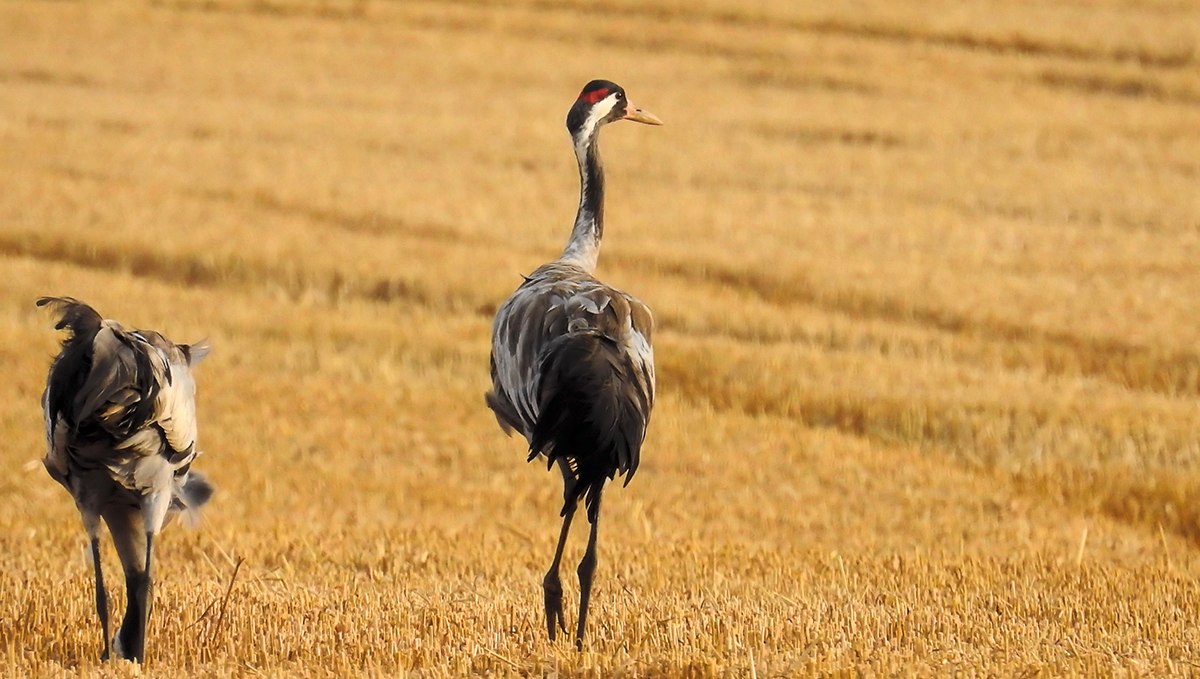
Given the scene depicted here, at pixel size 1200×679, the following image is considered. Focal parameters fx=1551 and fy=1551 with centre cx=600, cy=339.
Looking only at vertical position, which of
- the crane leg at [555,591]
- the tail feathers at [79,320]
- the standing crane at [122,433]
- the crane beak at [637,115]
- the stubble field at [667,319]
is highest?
the crane beak at [637,115]

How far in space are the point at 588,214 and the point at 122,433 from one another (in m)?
3.53

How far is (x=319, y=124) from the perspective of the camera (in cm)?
2817

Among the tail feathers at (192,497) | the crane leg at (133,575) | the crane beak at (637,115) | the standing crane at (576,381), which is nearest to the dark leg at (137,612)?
the crane leg at (133,575)

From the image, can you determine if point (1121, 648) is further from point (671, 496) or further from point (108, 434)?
point (671, 496)

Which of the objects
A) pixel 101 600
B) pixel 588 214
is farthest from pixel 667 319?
pixel 101 600

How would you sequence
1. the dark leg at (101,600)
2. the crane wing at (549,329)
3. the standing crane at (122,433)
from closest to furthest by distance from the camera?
1. the standing crane at (122,433)
2. the dark leg at (101,600)
3. the crane wing at (549,329)

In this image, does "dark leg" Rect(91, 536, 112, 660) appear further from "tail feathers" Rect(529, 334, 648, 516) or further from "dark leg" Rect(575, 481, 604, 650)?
"dark leg" Rect(575, 481, 604, 650)

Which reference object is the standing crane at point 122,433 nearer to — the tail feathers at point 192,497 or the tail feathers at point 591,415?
the tail feathers at point 192,497

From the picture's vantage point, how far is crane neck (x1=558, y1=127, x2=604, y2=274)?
9438 mm

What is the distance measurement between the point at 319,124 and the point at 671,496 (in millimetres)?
17006

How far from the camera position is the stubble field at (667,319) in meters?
8.43

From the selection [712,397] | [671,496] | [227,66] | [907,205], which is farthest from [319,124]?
[671,496]

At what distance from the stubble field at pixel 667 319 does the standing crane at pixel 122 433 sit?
0.48 m

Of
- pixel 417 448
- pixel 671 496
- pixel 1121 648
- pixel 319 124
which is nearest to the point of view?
pixel 1121 648
